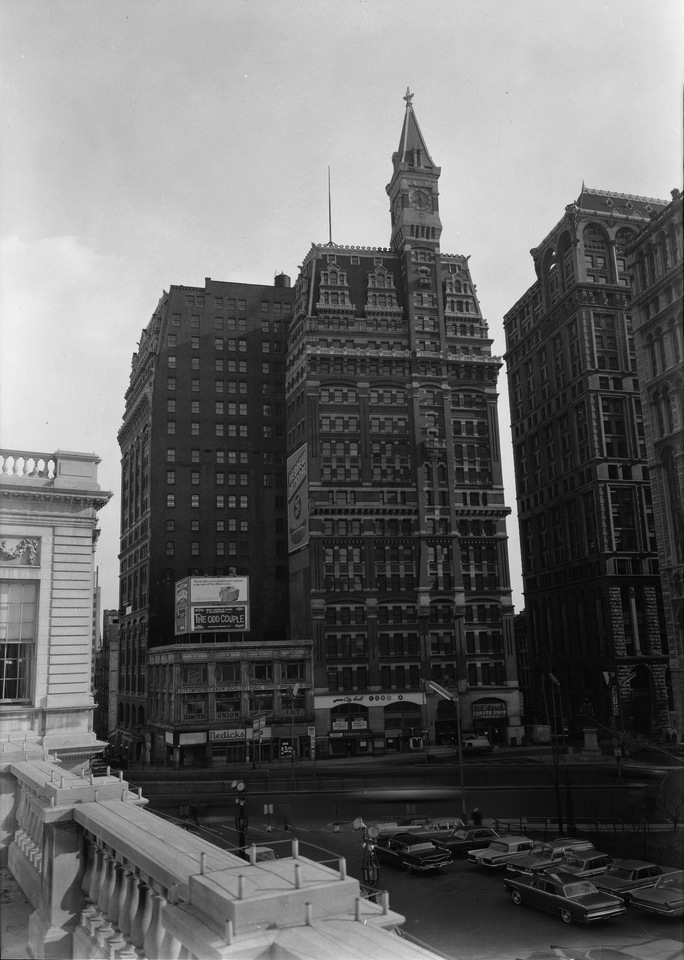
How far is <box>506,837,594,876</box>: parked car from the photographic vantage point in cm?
A: 3234

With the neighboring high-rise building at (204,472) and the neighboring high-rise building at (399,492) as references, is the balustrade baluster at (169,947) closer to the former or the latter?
the neighboring high-rise building at (399,492)

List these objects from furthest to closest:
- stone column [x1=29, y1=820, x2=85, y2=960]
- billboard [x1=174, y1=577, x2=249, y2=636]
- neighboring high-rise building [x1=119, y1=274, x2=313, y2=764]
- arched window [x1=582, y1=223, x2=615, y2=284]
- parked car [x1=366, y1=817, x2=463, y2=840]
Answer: neighboring high-rise building [x1=119, y1=274, x2=313, y2=764], arched window [x1=582, y1=223, x2=615, y2=284], billboard [x1=174, y1=577, x2=249, y2=636], parked car [x1=366, y1=817, x2=463, y2=840], stone column [x1=29, y1=820, x2=85, y2=960]

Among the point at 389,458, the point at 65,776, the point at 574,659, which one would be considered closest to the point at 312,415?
the point at 389,458

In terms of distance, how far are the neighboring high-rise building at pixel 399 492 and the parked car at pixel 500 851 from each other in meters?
53.7

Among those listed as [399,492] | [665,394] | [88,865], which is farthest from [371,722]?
[88,865]

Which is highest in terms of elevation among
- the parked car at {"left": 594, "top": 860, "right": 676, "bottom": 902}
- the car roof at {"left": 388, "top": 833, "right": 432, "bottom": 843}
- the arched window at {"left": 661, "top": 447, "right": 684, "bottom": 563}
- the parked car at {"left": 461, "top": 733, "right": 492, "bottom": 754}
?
the arched window at {"left": 661, "top": 447, "right": 684, "bottom": 563}

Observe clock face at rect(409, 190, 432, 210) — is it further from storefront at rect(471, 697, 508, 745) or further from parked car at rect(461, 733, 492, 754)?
parked car at rect(461, 733, 492, 754)

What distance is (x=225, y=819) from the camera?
50.1 m

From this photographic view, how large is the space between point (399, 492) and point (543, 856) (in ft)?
219

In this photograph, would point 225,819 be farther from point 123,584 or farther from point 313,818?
point 123,584

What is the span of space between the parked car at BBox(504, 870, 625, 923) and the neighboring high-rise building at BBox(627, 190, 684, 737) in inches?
1406

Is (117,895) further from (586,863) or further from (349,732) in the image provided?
(349,732)

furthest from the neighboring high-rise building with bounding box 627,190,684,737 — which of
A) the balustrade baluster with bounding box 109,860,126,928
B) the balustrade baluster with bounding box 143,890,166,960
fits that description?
the balustrade baluster with bounding box 143,890,166,960

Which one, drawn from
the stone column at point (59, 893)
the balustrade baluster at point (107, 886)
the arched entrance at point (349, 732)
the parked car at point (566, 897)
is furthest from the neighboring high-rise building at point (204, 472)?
the balustrade baluster at point (107, 886)
